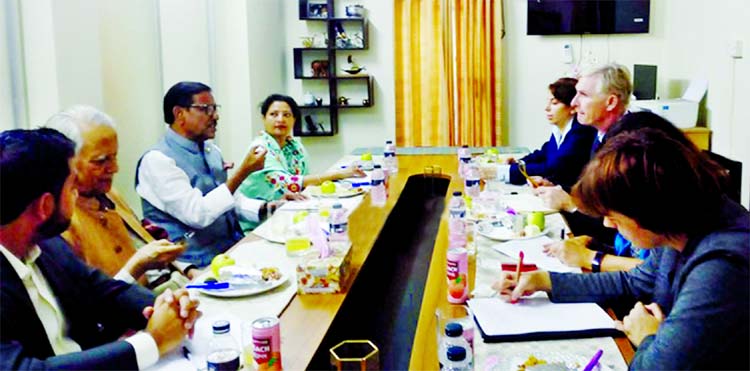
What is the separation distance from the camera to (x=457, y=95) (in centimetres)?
579

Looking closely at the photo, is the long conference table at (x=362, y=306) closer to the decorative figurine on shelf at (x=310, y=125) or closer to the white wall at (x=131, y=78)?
the white wall at (x=131, y=78)

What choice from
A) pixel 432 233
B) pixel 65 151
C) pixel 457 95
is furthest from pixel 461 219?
pixel 457 95

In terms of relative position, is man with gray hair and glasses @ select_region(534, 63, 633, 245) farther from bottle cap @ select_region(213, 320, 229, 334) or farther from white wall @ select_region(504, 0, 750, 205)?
white wall @ select_region(504, 0, 750, 205)

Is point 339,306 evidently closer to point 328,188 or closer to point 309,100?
point 328,188

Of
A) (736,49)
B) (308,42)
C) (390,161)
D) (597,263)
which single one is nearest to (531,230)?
(597,263)

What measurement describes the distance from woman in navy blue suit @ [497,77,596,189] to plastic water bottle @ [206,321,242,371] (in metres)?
2.13

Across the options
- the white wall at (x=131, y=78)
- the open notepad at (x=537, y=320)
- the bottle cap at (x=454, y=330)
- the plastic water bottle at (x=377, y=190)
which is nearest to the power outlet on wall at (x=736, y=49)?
the plastic water bottle at (x=377, y=190)

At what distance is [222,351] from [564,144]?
226cm

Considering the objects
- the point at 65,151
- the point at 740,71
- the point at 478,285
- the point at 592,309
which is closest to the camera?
the point at 65,151

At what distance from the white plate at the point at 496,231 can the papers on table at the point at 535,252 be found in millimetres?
36

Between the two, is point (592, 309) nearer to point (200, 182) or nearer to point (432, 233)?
point (200, 182)

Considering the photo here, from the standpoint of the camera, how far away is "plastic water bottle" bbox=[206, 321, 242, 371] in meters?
1.26

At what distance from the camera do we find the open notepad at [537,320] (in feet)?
4.67

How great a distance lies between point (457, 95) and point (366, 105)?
2.51ft
